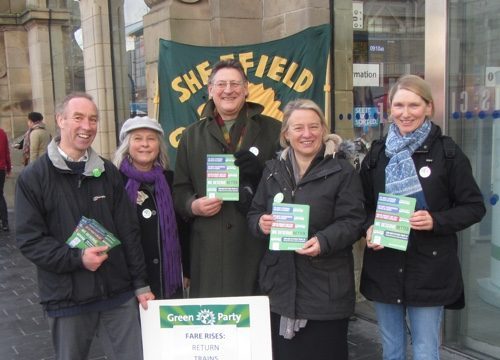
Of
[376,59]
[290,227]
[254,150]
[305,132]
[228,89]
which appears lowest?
[290,227]

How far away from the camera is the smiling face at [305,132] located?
2785mm

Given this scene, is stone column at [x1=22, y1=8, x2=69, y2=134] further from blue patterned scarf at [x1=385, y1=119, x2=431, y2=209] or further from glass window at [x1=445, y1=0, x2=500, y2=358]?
blue patterned scarf at [x1=385, y1=119, x2=431, y2=209]

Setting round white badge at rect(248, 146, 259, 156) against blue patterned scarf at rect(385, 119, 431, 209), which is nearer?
blue patterned scarf at rect(385, 119, 431, 209)

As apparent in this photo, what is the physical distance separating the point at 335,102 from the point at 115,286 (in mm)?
2874

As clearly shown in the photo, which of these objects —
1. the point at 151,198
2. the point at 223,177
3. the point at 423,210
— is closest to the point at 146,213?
the point at 151,198

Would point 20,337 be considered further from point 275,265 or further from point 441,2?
point 441,2

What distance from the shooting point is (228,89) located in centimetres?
314

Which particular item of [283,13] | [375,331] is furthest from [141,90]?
[375,331]

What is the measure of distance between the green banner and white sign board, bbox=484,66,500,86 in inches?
50.2

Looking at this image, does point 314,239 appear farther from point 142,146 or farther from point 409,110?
point 142,146

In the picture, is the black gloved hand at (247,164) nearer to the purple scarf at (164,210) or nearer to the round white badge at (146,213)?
the purple scarf at (164,210)

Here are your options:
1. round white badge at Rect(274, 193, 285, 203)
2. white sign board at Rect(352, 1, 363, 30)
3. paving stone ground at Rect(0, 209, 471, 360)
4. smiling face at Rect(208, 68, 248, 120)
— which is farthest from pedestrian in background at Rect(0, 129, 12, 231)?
round white badge at Rect(274, 193, 285, 203)

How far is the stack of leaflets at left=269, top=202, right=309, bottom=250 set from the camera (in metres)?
2.64

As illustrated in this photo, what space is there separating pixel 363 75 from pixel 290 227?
9.33 ft
